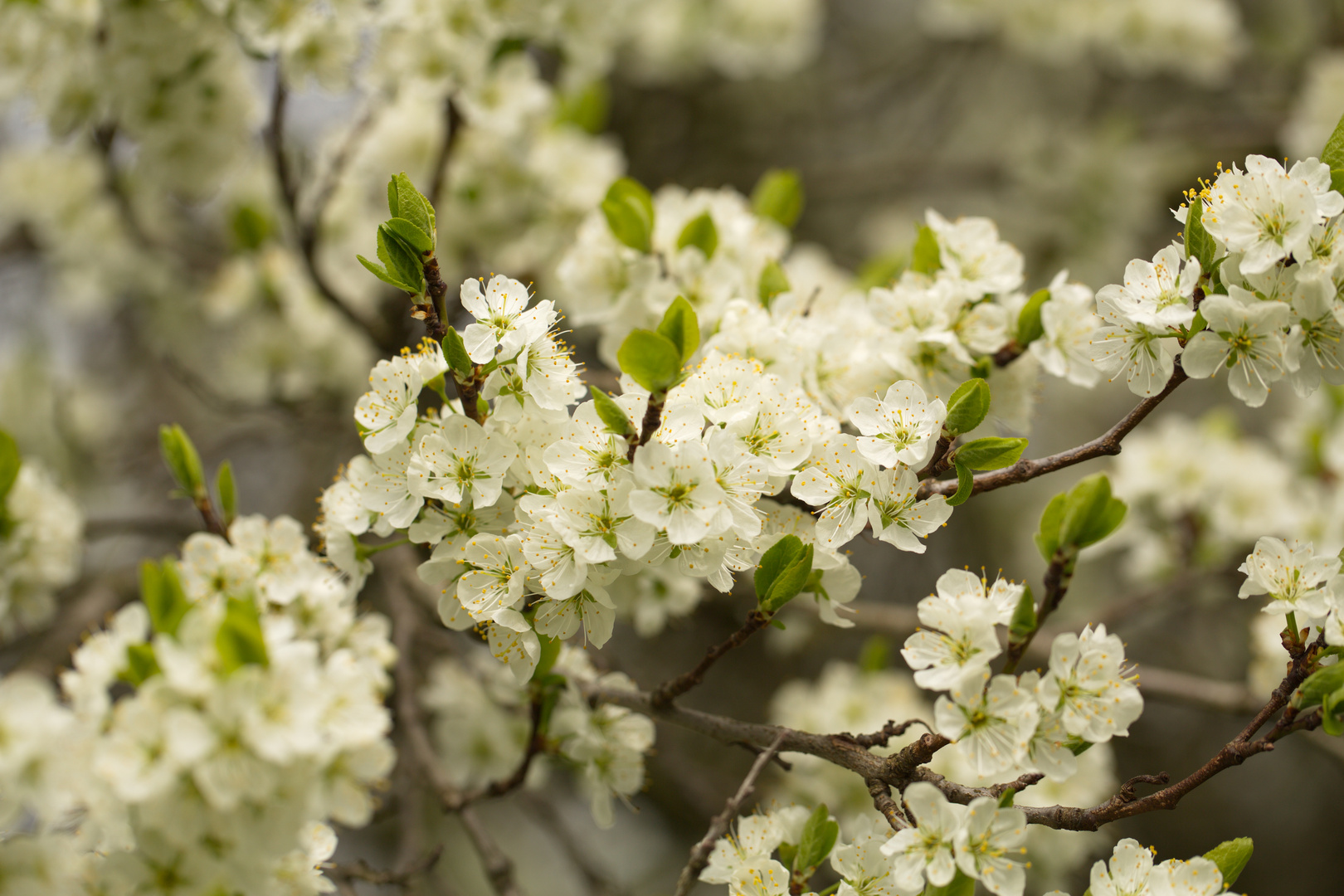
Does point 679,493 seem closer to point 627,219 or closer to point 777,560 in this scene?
point 777,560

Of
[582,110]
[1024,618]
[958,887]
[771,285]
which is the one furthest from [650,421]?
[582,110]

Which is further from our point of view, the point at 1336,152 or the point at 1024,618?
the point at 1336,152

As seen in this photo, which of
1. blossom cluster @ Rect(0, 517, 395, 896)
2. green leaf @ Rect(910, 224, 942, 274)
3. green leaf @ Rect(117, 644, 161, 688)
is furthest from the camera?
green leaf @ Rect(910, 224, 942, 274)

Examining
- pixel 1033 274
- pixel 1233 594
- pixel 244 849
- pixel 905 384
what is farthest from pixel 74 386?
pixel 1233 594

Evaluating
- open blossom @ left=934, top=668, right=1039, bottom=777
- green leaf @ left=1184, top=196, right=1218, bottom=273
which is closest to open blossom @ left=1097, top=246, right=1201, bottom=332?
green leaf @ left=1184, top=196, right=1218, bottom=273

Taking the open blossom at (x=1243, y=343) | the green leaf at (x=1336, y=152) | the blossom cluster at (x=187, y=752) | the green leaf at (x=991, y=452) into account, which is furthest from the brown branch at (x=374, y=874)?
the green leaf at (x=1336, y=152)

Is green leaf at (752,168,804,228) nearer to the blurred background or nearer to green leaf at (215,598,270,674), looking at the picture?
the blurred background

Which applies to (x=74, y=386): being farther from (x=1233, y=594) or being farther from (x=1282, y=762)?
(x=1282, y=762)
